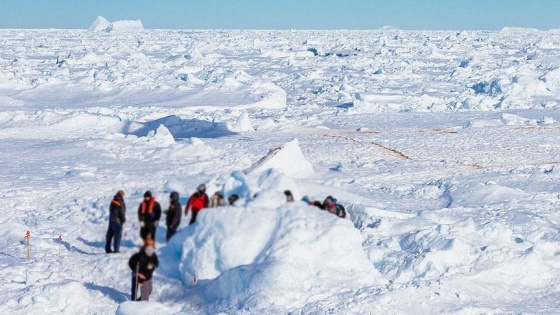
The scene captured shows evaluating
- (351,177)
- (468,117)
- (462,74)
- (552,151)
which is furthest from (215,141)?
(462,74)

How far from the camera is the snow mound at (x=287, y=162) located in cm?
1253

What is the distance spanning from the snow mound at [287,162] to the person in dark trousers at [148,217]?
11.6ft

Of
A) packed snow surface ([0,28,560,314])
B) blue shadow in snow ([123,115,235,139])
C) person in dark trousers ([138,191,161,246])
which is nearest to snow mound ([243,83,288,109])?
packed snow surface ([0,28,560,314])

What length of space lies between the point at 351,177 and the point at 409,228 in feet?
13.2

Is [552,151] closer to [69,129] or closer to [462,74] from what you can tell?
[69,129]

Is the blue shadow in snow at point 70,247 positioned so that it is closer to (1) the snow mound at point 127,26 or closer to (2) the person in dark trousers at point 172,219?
(2) the person in dark trousers at point 172,219

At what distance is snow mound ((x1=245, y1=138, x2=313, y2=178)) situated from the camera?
12526mm

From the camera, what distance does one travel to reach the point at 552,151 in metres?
16.6

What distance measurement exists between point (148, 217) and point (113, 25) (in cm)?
9776

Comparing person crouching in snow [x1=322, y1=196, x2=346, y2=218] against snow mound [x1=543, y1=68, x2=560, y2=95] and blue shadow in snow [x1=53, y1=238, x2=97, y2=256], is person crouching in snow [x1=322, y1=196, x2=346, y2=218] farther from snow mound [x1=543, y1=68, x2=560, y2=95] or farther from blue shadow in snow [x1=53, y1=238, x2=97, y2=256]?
snow mound [x1=543, y1=68, x2=560, y2=95]

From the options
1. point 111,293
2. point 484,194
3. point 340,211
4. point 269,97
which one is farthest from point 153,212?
point 269,97

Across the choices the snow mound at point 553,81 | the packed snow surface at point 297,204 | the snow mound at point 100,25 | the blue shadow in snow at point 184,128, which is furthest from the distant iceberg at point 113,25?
the blue shadow in snow at point 184,128

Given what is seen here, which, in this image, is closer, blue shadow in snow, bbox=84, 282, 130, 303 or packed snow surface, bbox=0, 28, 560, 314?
packed snow surface, bbox=0, 28, 560, 314

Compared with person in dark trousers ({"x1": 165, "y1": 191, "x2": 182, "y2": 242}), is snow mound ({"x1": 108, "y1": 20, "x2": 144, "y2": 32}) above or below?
above
